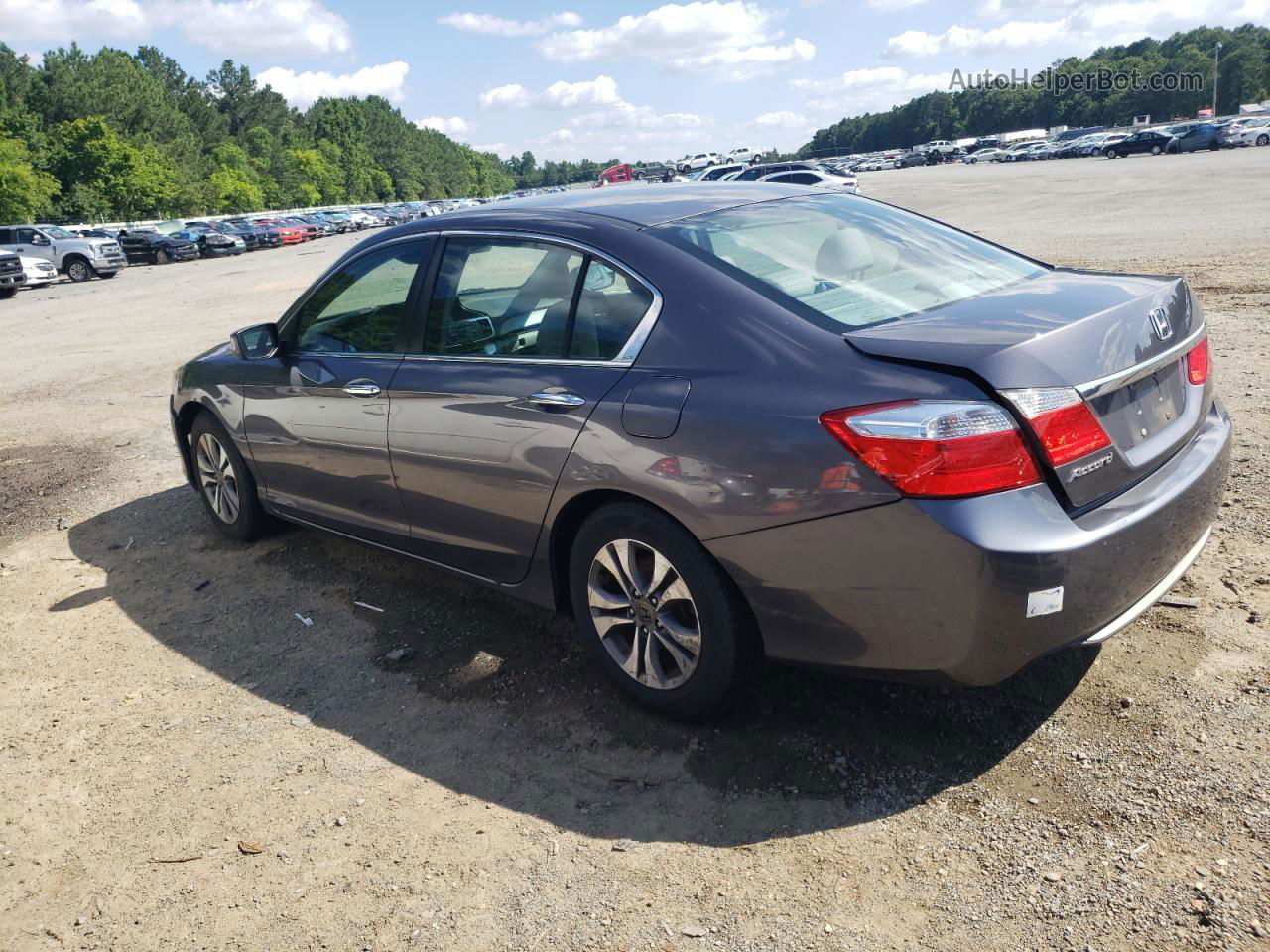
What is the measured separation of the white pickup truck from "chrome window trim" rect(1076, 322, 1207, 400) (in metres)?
36.4

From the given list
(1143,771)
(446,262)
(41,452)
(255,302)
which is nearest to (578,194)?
(446,262)

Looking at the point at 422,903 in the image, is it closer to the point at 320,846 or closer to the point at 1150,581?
the point at 320,846

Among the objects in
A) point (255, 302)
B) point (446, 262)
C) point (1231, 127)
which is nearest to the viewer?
point (446, 262)

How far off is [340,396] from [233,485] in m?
1.45

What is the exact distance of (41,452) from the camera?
8188 millimetres

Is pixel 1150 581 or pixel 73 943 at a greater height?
pixel 1150 581

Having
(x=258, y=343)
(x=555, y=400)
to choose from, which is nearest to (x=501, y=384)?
(x=555, y=400)

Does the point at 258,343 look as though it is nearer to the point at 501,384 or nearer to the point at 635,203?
the point at 501,384

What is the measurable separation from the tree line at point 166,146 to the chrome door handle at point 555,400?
63728 millimetres

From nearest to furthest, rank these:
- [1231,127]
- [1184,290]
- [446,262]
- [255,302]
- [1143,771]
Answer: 1. [1143,771]
2. [1184,290]
3. [446,262]
4. [255,302]
5. [1231,127]

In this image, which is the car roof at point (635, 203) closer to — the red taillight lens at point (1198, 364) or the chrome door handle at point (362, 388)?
the chrome door handle at point (362, 388)

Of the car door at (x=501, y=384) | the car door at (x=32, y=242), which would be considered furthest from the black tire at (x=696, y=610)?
the car door at (x=32, y=242)

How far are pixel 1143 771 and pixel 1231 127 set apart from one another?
62.6 meters

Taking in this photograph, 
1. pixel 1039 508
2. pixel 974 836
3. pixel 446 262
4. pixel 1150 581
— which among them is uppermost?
pixel 446 262
